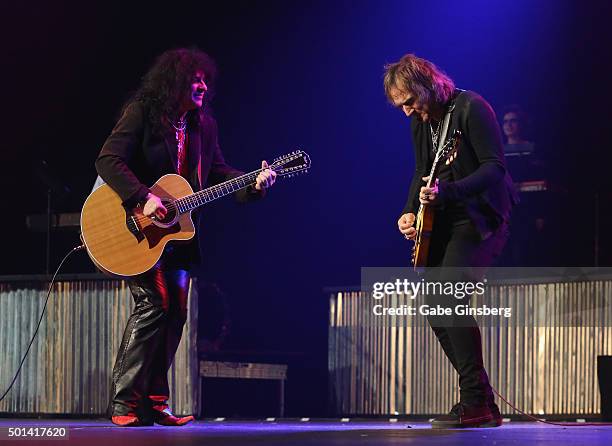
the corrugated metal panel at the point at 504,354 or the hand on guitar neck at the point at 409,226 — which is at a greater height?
the hand on guitar neck at the point at 409,226

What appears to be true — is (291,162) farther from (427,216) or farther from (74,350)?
(74,350)

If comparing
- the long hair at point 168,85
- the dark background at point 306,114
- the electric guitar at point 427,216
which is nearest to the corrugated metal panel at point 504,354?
the dark background at point 306,114

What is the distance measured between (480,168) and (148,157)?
5.05ft

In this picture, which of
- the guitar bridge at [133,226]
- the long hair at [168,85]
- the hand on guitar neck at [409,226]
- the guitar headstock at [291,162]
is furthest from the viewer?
the guitar headstock at [291,162]

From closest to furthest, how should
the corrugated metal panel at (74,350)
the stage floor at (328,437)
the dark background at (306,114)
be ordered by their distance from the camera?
the stage floor at (328,437) → the corrugated metal panel at (74,350) → the dark background at (306,114)

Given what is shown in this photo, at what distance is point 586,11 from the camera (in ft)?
29.5

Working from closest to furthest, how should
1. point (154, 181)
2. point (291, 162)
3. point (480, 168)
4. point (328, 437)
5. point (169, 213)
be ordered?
1. point (328, 437)
2. point (480, 168)
3. point (169, 213)
4. point (154, 181)
5. point (291, 162)

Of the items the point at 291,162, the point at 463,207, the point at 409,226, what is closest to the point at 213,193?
the point at 291,162

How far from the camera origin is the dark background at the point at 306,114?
28.0 feet

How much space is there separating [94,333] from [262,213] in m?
2.39

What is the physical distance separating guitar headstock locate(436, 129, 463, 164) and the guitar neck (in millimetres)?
897

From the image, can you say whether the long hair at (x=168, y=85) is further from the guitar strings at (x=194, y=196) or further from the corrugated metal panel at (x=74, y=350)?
the corrugated metal panel at (x=74, y=350)

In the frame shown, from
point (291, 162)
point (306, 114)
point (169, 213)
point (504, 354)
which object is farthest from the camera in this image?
point (306, 114)

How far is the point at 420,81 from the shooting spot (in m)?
4.80
